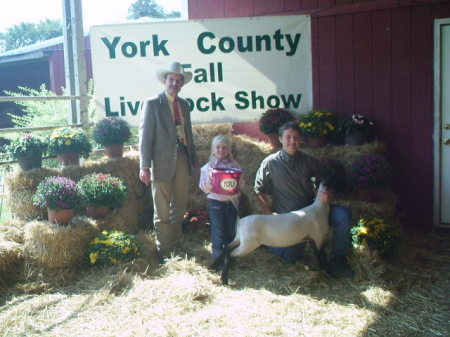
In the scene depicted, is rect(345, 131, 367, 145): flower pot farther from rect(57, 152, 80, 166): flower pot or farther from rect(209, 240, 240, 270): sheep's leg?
rect(57, 152, 80, 166): flower pot

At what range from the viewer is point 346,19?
6293 millimetres

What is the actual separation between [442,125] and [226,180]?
2943 mm

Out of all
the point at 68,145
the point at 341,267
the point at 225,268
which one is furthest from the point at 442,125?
the point at 68,145

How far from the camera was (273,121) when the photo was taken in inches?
242

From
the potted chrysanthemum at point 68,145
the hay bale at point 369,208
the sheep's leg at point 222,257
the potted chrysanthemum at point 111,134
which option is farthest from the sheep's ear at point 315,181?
the potted chrysanthemum at point 68,145

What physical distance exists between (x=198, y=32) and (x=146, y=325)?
3.99 meters

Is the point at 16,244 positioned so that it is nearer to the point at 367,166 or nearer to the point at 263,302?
the point at 263,302

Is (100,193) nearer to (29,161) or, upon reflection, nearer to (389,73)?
(29,161)

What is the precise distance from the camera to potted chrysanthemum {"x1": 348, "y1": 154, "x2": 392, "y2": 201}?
5258 millimetres

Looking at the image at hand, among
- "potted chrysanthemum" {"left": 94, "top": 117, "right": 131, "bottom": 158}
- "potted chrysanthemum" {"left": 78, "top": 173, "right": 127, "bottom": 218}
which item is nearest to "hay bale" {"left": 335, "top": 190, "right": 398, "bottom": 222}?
"potted chrysanthemum" {"left": 78, "top": 173, "right": 127, "bottom": 218}

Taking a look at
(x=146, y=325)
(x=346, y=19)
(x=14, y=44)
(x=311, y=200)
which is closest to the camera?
(x=146, y=325)

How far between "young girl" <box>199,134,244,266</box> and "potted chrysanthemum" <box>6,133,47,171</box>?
1.89 meters

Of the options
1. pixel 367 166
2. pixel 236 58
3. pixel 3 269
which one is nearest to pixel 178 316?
pixel 3 269

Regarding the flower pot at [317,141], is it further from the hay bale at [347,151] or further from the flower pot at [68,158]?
the flower pot at [68,158]
